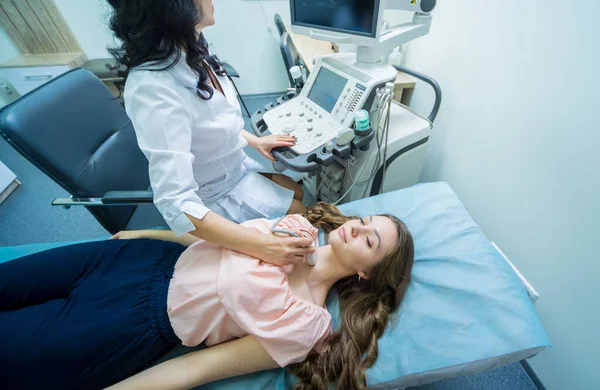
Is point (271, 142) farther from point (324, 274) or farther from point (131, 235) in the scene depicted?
point (131, 235)

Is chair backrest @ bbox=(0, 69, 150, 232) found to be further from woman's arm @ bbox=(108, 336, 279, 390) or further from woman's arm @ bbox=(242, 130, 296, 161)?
woman's arm @ bbox=(108, 336, 279, 390)

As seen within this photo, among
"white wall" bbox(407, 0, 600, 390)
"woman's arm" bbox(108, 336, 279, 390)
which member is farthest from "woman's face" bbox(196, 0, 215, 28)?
"white wall" bbox(407, 0, 600, 390)

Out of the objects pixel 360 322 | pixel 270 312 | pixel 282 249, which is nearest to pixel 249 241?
pixel 282 249

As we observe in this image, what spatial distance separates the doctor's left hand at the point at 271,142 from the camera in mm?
1253

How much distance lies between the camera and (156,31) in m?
0.78

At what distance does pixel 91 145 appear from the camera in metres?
1.18

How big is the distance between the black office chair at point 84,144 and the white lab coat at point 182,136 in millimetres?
303

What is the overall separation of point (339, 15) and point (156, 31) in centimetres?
75

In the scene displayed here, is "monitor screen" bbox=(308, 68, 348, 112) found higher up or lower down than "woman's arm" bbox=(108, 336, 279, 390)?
higher up

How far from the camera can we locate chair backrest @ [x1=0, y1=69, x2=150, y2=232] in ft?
3.19

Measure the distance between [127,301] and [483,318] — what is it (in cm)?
121

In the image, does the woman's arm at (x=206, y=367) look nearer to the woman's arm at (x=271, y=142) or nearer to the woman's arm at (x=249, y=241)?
the woman's arm at (x=249, y=241)

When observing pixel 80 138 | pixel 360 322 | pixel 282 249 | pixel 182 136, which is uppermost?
pixel 182 136

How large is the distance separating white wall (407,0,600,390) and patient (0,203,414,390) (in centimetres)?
56
